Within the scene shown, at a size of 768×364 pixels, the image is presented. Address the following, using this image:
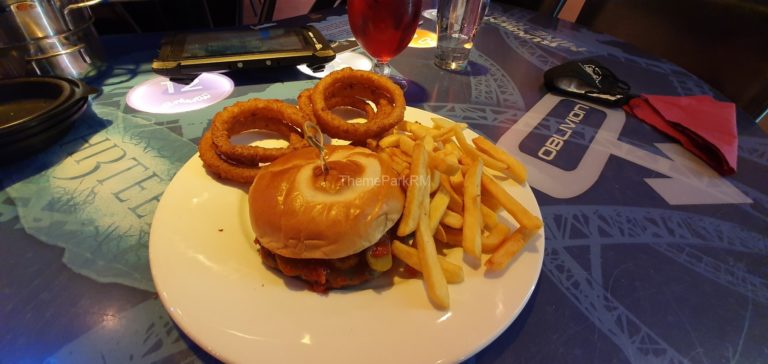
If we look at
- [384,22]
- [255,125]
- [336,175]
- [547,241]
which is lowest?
[547,241]

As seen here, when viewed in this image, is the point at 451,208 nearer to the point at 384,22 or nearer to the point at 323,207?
the point at 323,207

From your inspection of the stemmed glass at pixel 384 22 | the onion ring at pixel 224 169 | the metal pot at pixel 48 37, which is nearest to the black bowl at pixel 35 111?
the metal pot at pixel 48 37

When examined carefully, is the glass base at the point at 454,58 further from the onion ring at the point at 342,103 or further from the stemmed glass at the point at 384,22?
the onion ring at the point at 342,103

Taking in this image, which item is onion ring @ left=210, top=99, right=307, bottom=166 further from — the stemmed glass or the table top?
the stemmed glass

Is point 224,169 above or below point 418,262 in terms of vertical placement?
above

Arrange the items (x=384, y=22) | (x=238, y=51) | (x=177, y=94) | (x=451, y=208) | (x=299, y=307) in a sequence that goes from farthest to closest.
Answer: (x=238, y=51) < (x=177, y=94) < (x=384, y=22) < (x=451, y=208) < (x=299, y=307)

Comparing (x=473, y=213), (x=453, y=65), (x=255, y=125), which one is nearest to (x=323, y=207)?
(x=473, y=213)
